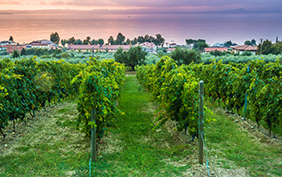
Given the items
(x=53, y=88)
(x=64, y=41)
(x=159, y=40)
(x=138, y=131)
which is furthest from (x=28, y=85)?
(x=64, y=41)

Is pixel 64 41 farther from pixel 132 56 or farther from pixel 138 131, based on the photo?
pixel 138 131

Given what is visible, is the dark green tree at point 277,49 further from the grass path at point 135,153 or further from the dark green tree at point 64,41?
the dark green tree at point 64,41

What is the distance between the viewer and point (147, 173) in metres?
4.50

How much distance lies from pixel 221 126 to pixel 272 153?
2165 millimetres

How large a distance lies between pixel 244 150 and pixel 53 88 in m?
8.22

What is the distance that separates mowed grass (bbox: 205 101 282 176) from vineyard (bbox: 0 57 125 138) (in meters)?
3.08

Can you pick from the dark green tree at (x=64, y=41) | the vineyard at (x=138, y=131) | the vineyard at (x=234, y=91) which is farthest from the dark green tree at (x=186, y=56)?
the dark green tree at (x=64, y=41)

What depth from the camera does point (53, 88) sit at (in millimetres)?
9812

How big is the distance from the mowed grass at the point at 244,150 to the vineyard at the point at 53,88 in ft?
10.1

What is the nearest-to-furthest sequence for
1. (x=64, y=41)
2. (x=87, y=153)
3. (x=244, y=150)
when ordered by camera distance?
(x=87, y=153) < (x=244, y=150) < (x=64, y=41)

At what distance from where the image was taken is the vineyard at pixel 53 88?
4770mm

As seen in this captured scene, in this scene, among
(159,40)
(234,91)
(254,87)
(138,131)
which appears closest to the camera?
(254,87)

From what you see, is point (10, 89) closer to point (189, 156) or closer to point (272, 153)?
point (189, 156)

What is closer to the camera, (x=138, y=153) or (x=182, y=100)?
(x=138, y=153)
